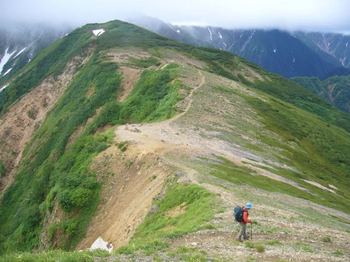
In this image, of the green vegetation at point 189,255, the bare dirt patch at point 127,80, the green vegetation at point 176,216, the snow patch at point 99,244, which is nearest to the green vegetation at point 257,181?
the green vegetation at point 176,216

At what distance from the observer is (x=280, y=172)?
236 ft

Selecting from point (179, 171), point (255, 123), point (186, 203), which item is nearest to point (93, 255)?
point (186, 203)

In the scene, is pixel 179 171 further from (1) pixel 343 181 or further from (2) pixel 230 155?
(1) pixel 343 181

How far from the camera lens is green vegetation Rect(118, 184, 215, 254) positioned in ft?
107

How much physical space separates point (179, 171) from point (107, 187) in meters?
12.6

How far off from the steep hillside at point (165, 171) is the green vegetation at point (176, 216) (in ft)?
0.54

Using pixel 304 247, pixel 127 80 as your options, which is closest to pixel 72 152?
pixel 127 80

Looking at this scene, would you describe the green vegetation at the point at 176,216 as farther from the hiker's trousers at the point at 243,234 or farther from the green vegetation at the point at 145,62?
the green vegetation at the point at 145,62

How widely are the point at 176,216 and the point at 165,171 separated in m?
12.9

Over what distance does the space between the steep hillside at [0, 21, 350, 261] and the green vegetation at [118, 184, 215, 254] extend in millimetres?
165

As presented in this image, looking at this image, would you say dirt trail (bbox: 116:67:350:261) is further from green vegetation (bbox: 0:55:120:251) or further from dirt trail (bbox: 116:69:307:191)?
green vegetation (bbox: 0:55:120:251)

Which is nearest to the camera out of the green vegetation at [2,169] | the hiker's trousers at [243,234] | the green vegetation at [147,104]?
the hiker's trousers at [243,234]

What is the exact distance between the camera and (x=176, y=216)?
4175cm

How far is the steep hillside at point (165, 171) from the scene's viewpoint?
3344 cm
